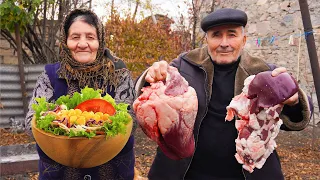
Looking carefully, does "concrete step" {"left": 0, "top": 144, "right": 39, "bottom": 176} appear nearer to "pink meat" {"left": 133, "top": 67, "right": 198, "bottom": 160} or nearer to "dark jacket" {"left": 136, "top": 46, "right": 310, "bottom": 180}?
Result: "dark jacket" {"left": 136, "top": 46, "right": 310, "bottom": 180}

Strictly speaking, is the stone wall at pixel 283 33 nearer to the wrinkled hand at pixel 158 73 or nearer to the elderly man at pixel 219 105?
the elderly man at pixel 219 105

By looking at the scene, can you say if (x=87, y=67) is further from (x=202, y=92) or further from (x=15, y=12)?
(x=15, y=12)

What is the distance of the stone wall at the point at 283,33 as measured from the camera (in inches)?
348

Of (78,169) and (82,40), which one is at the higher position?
(82,40)

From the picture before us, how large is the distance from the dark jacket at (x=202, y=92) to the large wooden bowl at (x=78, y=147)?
44cm

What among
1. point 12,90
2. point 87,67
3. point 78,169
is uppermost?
point 87,67

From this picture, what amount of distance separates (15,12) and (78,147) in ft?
19.3

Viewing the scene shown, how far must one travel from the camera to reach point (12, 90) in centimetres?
828

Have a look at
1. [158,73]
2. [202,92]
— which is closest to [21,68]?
[202,92]

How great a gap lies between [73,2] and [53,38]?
0.99 m

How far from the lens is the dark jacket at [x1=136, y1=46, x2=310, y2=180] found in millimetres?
2405

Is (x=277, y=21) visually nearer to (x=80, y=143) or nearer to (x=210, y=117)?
(x=210, y=117)

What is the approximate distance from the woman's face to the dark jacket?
0.45 metres

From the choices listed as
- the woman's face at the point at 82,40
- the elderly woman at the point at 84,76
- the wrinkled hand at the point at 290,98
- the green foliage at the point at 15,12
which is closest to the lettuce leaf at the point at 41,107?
the elderly woman at the point at 84,76
